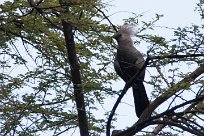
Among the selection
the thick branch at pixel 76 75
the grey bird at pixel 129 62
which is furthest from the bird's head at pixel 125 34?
the thick branch at pixel 76 75

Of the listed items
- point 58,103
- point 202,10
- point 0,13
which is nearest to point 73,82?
point 58,103

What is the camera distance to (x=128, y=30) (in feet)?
18.3

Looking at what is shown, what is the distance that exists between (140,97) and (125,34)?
0.68 metres

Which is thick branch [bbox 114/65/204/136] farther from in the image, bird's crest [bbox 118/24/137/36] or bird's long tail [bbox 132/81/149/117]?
bird's crest [bbox 118/24/137/36]

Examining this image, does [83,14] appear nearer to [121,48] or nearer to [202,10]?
[121,48]

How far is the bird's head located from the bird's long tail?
0.49m

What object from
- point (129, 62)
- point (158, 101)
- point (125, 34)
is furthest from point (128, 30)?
point (158, 101)

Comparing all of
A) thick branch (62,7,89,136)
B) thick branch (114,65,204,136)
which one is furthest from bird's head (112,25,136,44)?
thick branch (114,65,204,136)

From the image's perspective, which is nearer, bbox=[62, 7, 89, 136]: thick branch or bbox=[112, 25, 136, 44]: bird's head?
bbox=[62, 7, 89, 136]: thick branch

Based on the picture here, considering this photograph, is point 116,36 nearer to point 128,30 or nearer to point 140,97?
point 128,30

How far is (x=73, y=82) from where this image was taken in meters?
5.50

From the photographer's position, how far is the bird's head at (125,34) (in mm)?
5531

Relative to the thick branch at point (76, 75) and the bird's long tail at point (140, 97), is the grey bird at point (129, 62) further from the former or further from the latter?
the thick branch at point (76, 75)

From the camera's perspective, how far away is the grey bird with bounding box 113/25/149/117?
5.44 metres
